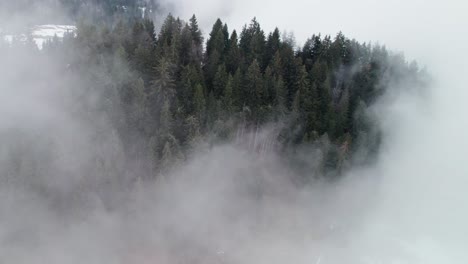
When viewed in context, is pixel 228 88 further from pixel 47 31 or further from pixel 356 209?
pixel 47 31

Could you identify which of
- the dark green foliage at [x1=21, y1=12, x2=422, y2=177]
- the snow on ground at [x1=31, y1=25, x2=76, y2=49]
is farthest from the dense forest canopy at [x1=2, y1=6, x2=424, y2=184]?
the snow on ground at [x1=31, y1=25, x2=76, y2=49]

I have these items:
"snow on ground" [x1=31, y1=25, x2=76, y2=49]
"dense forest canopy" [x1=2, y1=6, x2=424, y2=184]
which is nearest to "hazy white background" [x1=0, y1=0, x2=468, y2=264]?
"dense forest canopy" [x1=2, y1=6, x2=424, y2=184]

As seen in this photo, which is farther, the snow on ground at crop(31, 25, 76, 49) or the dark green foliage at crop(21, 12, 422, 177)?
the snow on ground at crop(31, 25, 76, 49)

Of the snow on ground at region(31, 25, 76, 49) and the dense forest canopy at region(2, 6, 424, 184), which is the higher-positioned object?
the snow on ground at region(31, 25, 76, 49)

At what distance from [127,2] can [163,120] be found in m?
100

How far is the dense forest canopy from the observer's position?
172 feet

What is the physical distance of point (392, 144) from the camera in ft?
220

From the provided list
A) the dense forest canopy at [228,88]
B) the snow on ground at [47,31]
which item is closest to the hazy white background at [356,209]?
the dense forest canopy at [228,88]

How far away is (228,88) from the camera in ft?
180

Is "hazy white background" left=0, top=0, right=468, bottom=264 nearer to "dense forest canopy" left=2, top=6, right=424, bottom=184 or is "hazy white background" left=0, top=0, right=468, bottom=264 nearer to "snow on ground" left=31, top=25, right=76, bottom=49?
"dense forest canopy" left=2, top=6, right=424, bottom=184

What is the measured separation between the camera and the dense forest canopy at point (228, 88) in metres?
52.3

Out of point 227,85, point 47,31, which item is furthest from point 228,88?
point 47,31

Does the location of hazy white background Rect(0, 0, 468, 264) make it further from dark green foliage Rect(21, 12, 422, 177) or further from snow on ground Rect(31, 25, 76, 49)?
snow on ground Rect(31, 25, 76, 49)

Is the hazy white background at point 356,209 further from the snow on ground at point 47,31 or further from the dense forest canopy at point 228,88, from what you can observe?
the snow on ground at point 47,31
